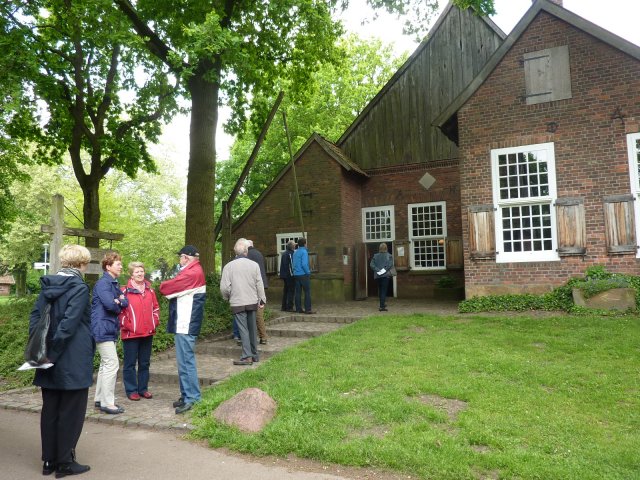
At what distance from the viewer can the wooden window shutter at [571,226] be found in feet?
37.8

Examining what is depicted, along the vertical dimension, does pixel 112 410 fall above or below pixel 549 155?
below

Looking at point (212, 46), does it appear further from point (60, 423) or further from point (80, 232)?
point (60, 423)

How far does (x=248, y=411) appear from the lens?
17.8ft

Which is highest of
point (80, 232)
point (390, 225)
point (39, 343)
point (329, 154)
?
point (329, 154)

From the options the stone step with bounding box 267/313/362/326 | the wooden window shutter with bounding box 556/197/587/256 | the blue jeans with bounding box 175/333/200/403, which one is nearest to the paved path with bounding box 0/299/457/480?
the blue jeans with bounding box 175/333/200/403

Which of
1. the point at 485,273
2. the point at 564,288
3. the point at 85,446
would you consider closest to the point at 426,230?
the point at 485,273

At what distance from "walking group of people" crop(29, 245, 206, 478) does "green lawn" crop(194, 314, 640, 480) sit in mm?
→ 1050

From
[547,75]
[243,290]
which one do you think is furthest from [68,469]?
[547,75]

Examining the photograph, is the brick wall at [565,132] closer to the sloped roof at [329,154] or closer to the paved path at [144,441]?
the sloped roof at [329,154]

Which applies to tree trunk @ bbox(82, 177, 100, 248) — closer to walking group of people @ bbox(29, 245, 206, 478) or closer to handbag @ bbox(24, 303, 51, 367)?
walking group of people @ bbox(29, 245, 206, 478)

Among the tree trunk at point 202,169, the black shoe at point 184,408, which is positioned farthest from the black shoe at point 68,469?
the tree trunk at point 202,169

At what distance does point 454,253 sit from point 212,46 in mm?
10786

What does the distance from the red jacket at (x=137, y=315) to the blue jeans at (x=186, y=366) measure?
802mm

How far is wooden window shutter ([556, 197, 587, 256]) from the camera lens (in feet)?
A: 37.8
